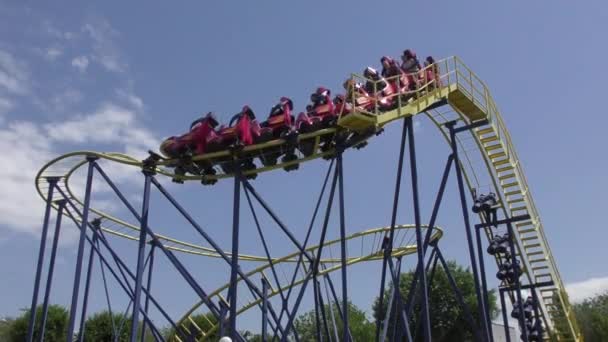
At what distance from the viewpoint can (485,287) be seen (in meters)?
10.9

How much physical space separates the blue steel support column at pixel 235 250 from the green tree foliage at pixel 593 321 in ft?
61.3

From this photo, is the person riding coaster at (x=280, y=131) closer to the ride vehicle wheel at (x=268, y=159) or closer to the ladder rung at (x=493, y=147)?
the ride vehicle wheel at (x=268, y=159)

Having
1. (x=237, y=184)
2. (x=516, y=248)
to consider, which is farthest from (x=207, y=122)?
(x=516, y=248)

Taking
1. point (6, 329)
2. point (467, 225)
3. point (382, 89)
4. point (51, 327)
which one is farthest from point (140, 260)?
point (6, 329)

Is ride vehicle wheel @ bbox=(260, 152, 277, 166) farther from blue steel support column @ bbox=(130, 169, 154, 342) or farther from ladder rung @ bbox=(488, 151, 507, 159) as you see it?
ladder rung @ bbox=(488, 151, 507, 159)

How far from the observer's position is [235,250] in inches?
402

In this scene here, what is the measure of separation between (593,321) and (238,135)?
21.6m

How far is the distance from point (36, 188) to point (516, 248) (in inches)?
429

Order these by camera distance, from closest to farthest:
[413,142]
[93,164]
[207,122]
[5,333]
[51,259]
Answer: [413,142] → [207,122] → [93,164] → [51,259] → [5,333]

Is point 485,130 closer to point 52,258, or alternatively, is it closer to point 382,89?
point 382,89

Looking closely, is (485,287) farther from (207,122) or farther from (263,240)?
(207,122)

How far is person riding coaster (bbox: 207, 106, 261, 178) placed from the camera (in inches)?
429

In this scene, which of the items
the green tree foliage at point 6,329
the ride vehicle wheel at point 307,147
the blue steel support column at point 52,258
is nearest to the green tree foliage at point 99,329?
the green tree foliage at point 6,329

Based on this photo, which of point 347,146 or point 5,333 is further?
point 5,333
